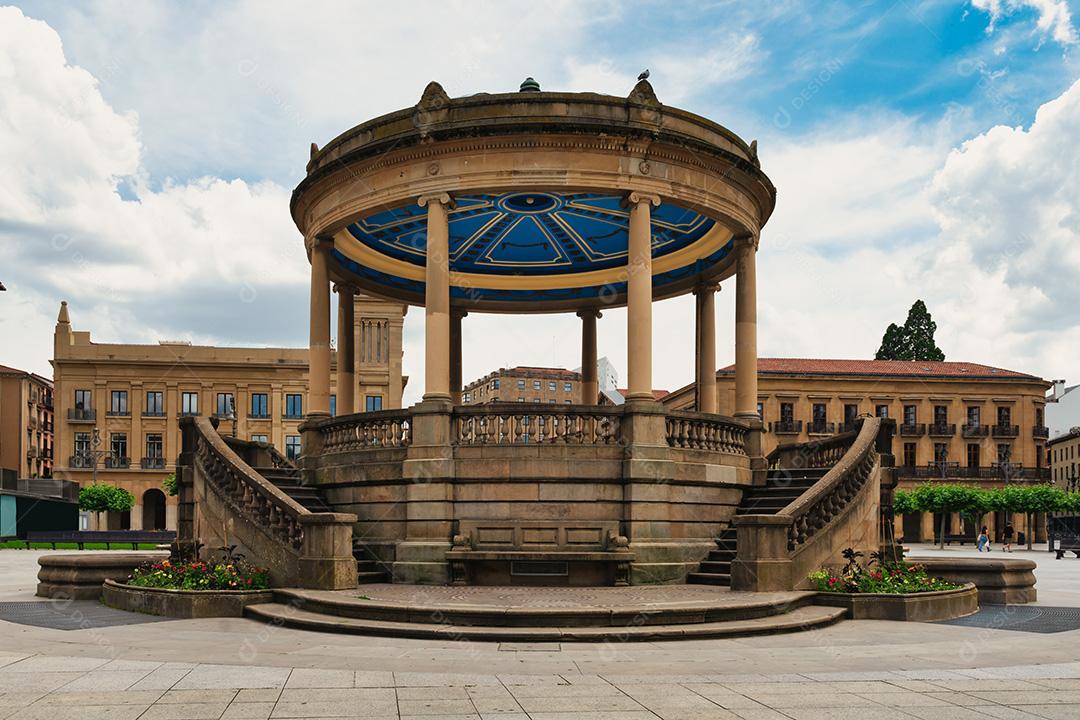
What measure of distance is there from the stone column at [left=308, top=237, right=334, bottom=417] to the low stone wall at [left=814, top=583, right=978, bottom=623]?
12339 mm

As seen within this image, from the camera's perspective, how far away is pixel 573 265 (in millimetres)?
29609

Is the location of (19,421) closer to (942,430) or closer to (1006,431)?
(942,430)

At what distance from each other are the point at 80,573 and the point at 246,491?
151 inches

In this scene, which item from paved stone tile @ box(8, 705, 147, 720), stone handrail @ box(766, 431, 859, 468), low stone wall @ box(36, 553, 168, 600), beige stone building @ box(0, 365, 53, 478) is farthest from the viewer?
beige stone building @ box(0, 365, 53, 478)

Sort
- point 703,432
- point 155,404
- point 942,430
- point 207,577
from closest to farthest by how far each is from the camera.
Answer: point 207,577 < point 703,432 < point 942,430 < point 155,404

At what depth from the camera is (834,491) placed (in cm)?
1858

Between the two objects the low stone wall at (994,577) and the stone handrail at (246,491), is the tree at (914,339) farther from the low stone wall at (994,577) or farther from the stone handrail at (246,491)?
the stone handrail at (246,491)

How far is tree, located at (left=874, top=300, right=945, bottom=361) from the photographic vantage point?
361 ft

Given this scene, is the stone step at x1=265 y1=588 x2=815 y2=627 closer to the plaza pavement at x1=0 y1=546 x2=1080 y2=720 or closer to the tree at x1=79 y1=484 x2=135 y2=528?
the plaza pavement at x1=0 y1=546 x2=1080 y2=720

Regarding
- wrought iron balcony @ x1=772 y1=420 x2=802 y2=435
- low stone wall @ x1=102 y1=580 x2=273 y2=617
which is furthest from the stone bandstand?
wrought iron balcony @ x1=772 y1=420 x2=802 y2=435

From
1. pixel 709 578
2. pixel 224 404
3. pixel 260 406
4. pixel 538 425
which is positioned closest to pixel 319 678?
pixel 538 425

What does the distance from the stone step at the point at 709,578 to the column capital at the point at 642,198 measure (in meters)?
7.36

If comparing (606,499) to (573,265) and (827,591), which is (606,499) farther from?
(573,265)

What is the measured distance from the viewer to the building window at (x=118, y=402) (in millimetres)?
101375
